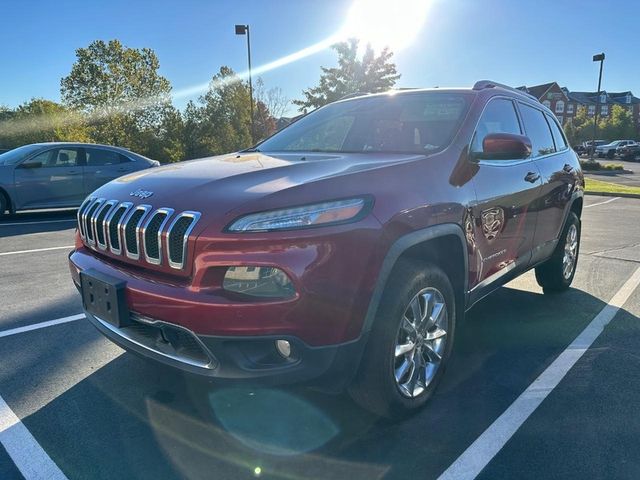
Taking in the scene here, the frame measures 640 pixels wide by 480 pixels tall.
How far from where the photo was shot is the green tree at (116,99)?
36438 millimetres

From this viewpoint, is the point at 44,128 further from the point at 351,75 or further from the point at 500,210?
the point at 500,210

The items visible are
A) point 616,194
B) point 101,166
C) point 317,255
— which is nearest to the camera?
point 317,255

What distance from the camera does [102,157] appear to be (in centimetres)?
1045

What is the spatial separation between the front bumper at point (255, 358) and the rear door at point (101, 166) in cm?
889

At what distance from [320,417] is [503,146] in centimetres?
186

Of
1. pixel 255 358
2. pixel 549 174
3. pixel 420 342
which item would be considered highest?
pixel 549 174

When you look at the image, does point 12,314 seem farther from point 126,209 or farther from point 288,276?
point 288,276

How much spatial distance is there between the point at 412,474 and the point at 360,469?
0.23 meters

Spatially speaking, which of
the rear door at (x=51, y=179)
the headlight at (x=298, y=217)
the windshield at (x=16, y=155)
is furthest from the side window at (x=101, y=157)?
the headlight at (x=298, y=217)

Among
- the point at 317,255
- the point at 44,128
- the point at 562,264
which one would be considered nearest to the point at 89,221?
the point at 317,255

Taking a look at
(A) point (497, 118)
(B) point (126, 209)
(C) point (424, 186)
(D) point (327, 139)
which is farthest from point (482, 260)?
(B) point (126, 209)

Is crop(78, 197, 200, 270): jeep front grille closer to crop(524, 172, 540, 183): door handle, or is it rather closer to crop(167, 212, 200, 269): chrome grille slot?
crop(167, 212, 200, 269): chrome grille slot

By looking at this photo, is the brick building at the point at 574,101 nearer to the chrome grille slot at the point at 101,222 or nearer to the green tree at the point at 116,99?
the green tree at the point at 116,99

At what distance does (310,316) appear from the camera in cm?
205
